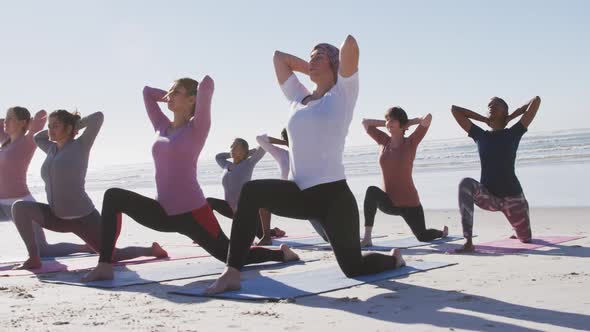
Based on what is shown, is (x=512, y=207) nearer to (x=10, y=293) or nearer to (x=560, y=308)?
(x=560, y=308)

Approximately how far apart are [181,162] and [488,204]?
9.36ft

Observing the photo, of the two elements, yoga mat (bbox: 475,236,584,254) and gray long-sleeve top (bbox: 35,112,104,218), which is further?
yoga mat (bbox: 475,236,584,254)

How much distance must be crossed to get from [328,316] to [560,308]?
113 centimetres

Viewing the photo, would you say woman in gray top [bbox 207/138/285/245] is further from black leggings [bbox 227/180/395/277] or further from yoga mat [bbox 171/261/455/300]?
black leggings [bbox 227/180/395/277]

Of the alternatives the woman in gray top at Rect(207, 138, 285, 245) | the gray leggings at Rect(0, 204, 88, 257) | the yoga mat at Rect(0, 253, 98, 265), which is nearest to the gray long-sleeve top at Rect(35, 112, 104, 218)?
the yoga mat at Rect(0, 253, 98, 265)

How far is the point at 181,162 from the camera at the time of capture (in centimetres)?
491

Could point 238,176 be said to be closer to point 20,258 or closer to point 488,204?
point 20,258

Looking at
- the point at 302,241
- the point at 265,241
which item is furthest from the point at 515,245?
the point at 265,241

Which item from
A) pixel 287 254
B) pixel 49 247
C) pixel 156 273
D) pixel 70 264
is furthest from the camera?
pixel 49 247

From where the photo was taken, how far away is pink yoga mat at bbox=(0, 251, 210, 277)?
18.7 feet

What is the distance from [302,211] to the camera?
4223mm

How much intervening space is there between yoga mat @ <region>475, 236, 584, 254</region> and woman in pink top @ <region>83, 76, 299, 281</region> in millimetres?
2383

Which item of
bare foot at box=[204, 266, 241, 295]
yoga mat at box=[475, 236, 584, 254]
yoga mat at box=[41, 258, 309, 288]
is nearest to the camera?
bare foot at box=[204, 266, 241, 295]

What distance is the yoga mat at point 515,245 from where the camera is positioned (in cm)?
607
